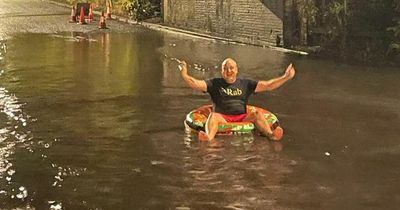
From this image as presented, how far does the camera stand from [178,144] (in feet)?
32.6

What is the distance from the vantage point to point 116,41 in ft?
83.0

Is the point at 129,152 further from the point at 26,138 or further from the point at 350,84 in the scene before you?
the point at 350,84

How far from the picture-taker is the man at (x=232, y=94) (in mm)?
10195

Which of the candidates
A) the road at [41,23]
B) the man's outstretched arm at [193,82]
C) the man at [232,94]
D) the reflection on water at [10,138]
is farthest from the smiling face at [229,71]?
the road at [41,23]

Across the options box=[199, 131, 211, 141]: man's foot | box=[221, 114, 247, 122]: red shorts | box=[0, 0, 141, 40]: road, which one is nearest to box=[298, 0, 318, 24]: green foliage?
box=[0, 0, 141, 40]: road

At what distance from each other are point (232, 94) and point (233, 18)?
51.1ft

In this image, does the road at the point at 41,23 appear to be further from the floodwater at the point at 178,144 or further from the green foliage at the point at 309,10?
the floodwater at the point at 178,144

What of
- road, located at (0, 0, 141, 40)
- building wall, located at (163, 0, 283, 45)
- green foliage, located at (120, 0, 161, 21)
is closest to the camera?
building wall, located at (163, 0, 283, 45)

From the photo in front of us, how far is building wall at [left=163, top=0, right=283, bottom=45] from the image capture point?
23.1m

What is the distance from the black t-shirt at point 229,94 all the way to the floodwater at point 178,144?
0.49 metres

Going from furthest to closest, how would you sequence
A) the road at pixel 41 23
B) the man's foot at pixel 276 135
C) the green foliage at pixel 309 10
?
1. the road at pixel 41 23
2. the green foliage at pixel 309 10
3. the man's foot at pixel 276 135

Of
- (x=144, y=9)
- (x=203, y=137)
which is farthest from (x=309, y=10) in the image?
(x=144, y=9)

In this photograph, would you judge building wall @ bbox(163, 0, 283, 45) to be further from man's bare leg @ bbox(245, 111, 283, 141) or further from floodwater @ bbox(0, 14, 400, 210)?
man's bare leg @ bbox(245, 111, 283, 141)

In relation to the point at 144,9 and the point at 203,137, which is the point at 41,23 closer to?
the point at 144,9
